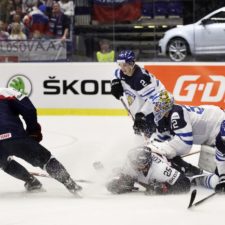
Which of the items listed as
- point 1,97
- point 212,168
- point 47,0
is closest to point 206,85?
point 47,0

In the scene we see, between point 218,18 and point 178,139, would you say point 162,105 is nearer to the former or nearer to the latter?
point 178,139

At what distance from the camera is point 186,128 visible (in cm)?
530

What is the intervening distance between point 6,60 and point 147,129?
17.4 feet

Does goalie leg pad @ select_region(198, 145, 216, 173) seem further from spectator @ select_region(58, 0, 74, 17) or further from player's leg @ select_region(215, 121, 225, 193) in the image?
spectator @ select_region(58, 0, 74, 17)

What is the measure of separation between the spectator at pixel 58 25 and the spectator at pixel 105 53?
1.97 feet

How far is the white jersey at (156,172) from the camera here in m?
4.97

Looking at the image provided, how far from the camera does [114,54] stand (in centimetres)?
1095

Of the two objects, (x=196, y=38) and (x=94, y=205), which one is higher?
(x=196, y=38)

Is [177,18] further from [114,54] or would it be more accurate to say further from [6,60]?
[6,60]

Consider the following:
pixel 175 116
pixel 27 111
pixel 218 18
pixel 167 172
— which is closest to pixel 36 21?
pixel 218 18

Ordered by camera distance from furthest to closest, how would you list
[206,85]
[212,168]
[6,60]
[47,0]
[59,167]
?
[47,0] < [6,60] < [206,85] < [212,168] < [59,167]

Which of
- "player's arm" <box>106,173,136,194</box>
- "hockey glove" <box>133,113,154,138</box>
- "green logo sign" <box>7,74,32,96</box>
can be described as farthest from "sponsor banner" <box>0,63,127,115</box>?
"player's arm" <box>106,173,136,194</box>

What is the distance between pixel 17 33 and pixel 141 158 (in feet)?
22.3

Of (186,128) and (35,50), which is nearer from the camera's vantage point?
(186,128)
